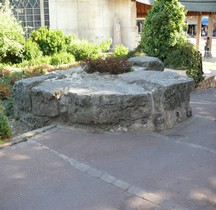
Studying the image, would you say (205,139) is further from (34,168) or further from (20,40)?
(20,40)

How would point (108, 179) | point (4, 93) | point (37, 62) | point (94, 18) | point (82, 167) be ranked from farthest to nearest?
1. point (94, 18)
2. point (37, 62)
3. point (4, 93)
4. point (82, 167)
5. point (108, 179)

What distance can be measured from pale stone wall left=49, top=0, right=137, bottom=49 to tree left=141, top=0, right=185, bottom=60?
7.27 meters

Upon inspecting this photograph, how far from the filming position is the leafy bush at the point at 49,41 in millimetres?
14477

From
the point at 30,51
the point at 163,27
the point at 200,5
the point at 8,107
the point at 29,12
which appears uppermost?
the point at 200,5

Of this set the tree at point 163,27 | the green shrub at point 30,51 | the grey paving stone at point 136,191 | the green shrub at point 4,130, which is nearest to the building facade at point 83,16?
the green shrub at point 30,51

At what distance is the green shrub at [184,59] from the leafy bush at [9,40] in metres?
6.07

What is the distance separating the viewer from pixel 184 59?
1073 cm

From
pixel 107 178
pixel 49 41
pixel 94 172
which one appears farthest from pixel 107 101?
pixel 49 41

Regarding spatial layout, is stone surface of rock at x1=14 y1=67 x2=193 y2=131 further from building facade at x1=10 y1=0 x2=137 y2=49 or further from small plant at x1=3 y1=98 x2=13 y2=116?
building facade at x1=10 y1=0 x2=137 y2=49

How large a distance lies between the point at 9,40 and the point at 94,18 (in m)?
6.71

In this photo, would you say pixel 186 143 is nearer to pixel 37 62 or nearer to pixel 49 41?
pixel 37 62

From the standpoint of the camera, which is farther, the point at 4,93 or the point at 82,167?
the point at 4,93

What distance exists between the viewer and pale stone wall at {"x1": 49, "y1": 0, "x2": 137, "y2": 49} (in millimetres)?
17281

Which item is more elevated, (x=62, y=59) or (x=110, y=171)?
(x=62, y=59)
